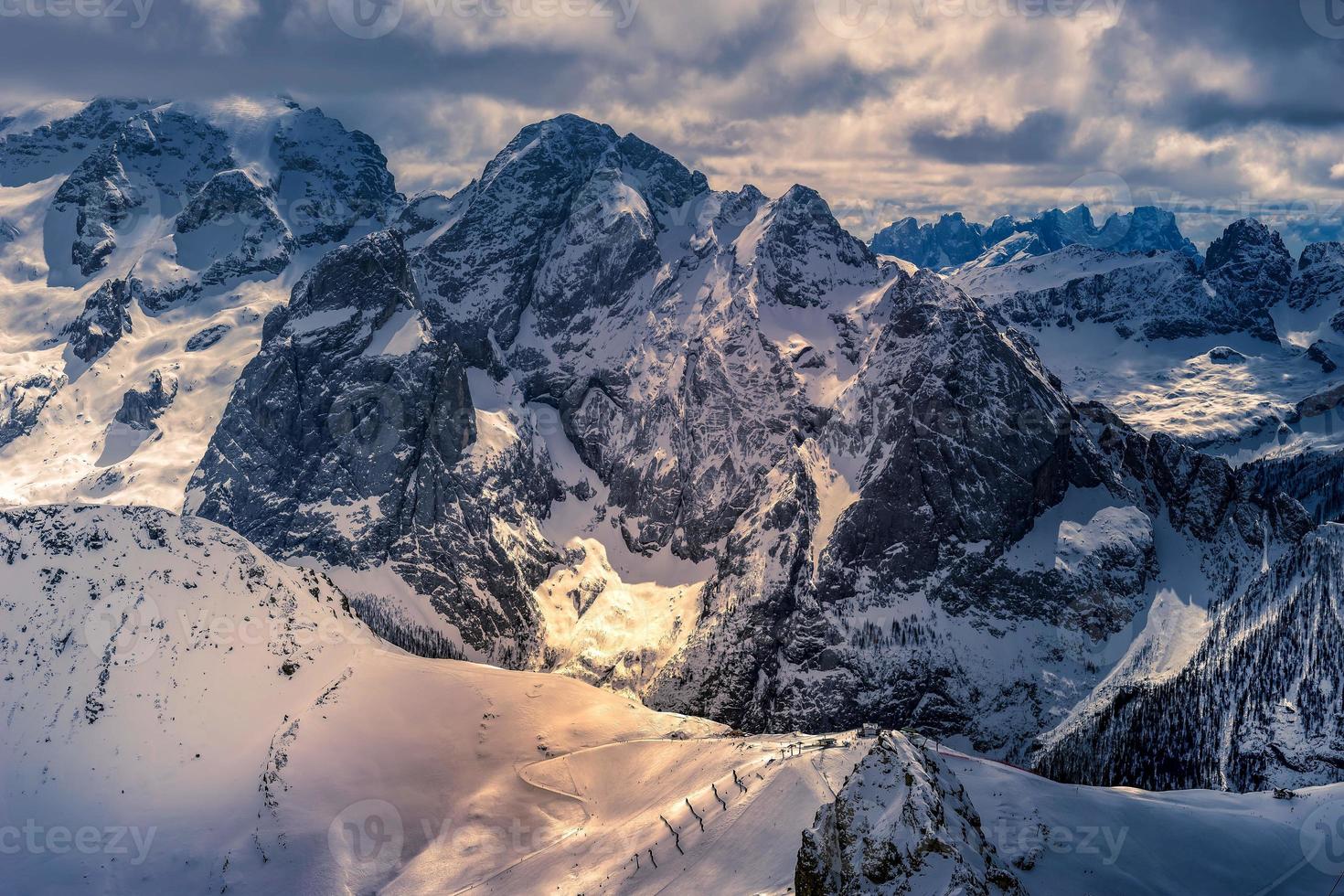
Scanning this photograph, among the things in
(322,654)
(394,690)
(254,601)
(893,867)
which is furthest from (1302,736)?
(254,601)

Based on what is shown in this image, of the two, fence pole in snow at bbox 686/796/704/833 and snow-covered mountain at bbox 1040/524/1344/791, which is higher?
fence pole in snow at bbox 686/796/704/833

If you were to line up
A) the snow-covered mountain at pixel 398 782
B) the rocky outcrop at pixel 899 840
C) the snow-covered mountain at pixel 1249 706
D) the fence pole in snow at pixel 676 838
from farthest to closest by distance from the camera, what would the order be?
1. the snow-covered mountain at pixel 1249 706
2. the fence pole in snow at pixel 676 838
3. the snow-covered mountain at pixel 398 782
4. the rocky outcrop at pixel 899 840

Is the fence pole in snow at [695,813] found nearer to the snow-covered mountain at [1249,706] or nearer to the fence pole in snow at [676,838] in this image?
the fence pole in snow at [676,838]

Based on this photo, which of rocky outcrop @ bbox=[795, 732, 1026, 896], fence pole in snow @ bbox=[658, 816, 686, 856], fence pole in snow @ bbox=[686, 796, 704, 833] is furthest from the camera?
fence pole in snow @ bbox=[686, 796, 704, 833]

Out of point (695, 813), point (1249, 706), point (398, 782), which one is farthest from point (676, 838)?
point (1249, 706)

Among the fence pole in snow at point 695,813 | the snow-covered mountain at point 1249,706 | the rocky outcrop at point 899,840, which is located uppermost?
the rocky outcrop at point 899,840

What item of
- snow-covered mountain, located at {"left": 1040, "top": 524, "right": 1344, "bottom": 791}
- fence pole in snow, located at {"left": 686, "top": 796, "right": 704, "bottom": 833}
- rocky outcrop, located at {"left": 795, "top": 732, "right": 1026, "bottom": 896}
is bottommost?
snow-covered mountain, located at {"left": 1040, "top": 524, "right": 1344, "bottom": 791}

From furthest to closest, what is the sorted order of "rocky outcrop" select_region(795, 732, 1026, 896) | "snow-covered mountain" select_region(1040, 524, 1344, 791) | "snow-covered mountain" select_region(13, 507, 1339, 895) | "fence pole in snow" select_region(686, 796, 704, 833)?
"snow-covered mountain" select_region(1040, 524, 1344, 791), "fence pole in snow" select_region(686, 796, 704, 833), "snow-covered mountain" select_region(13, 507, 1339, 895), "rocky outcrop" select_region(795, 732, 1026, 896)

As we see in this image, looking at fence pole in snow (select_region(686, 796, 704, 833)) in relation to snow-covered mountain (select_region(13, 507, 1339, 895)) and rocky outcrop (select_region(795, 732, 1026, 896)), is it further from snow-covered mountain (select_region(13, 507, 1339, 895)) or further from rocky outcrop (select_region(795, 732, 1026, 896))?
rocky outcrop (select_region(795, 732, 1026, 896))

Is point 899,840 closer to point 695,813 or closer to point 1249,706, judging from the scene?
point 695,813

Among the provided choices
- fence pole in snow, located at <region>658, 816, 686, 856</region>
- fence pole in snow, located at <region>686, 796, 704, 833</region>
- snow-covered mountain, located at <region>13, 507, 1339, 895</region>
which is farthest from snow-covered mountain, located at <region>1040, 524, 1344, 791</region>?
fence pole in snow, located at <region>658, 816, 686, 856</region>

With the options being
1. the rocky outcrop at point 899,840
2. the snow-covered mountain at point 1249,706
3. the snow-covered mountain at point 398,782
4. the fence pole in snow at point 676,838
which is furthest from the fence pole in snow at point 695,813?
the snow-covered mountain at point 1249,706
